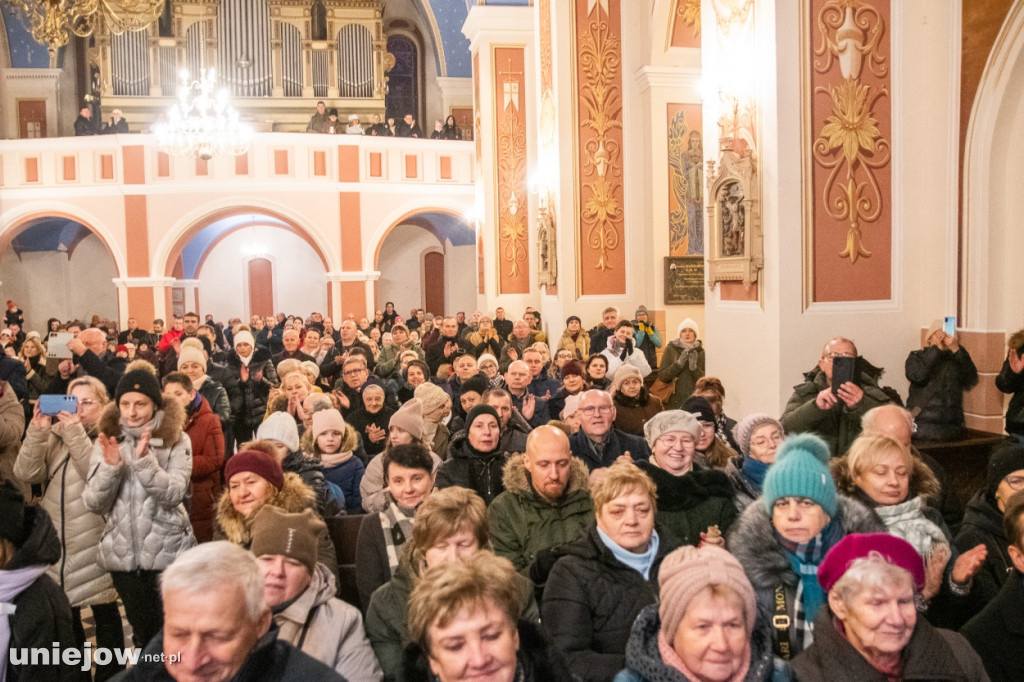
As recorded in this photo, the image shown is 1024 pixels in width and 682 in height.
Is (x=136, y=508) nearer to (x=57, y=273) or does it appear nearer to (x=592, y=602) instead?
(x=592, y=602)

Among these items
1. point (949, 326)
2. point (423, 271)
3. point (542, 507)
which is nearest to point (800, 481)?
point (542, 507)

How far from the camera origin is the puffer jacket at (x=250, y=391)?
762cm

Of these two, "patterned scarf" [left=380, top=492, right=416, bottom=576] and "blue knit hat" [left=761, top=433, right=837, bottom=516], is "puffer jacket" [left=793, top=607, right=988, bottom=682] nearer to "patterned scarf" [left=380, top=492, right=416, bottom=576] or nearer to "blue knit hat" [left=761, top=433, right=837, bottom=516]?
"blue knit hat" [left=761, top=433, right=837, bottom=516]

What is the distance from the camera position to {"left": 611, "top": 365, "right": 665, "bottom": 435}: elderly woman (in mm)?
5926

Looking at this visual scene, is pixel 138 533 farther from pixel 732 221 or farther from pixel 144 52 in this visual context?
pixel 144 52

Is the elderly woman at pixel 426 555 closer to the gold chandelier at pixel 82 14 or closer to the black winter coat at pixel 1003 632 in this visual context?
the black winter coat at pixel 1003 632

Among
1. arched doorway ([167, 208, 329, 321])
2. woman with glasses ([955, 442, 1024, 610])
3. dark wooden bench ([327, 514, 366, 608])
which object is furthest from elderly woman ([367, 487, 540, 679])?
arched doorway ([167, 208, 329, 321])

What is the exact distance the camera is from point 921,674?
2.30 m

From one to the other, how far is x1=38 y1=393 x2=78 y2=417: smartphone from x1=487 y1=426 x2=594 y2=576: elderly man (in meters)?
2.08

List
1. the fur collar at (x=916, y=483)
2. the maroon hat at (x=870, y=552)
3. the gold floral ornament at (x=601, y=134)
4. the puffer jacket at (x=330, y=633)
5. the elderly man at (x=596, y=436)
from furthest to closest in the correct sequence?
the gold floral ornament at (x=601, y=134) < the elderly man at (x=596, y=436) < the fur collar at (x=916, y=483) < the puffer jacket at (x=330, y=633) < the maroon hat at (x=870, y=552)

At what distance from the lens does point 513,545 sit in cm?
354

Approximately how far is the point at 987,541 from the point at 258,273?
77.2 feet

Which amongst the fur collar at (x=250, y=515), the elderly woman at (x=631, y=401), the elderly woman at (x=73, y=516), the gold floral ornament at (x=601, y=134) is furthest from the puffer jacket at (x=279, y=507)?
the gold floral ornament at (x=601, y=134)

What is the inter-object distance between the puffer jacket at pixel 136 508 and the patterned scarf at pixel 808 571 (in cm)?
253
